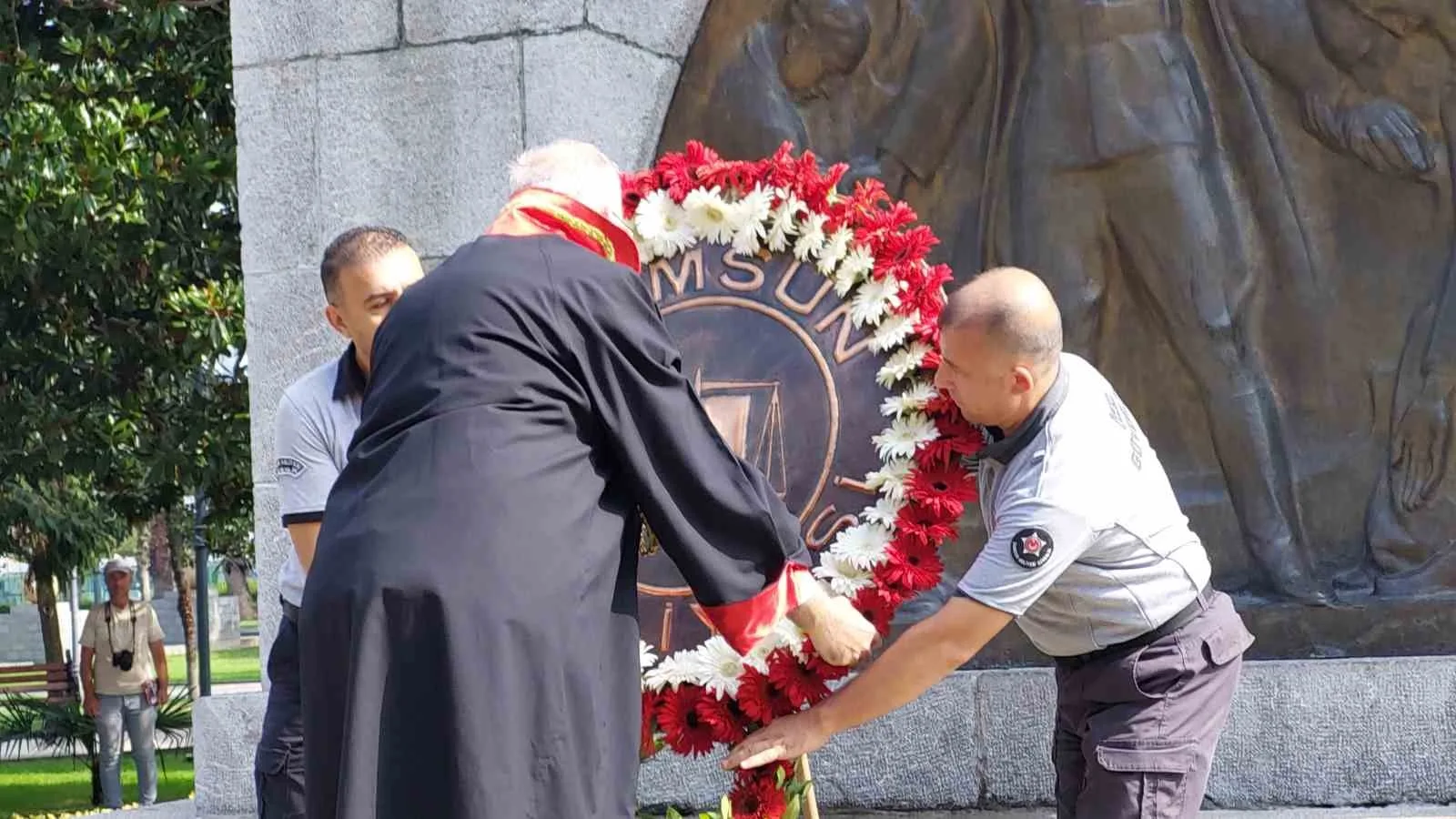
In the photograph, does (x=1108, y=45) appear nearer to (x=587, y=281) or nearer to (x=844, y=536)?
(x=844, y=536)

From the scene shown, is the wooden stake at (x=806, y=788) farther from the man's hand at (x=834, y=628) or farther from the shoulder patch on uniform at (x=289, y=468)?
the shoulder patch on uniform at (x=289, y=468)

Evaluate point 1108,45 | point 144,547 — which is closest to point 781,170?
point 1108,45

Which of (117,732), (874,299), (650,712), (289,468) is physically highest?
(874,299)

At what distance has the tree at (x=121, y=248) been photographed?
9984 millimetres

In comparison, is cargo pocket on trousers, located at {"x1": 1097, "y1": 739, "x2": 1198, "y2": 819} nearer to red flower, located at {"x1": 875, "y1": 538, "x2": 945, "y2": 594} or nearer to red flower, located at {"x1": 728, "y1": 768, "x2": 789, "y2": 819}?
red flower, located at {"x1": 875, "y1": 538, "x2": 945, "y2": 594}

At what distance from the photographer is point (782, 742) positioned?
11.6 feet

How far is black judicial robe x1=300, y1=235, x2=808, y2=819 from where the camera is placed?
3.04 meters

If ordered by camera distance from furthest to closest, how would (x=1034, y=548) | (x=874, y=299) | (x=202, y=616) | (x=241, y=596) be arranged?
(x=241, y=596)
(x=202, y=616)
(x=874, y=299)
(x=1034, y=548)

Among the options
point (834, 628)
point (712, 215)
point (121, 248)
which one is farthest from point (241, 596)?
point (834, 628)

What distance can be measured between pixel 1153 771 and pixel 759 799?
2.61 ft

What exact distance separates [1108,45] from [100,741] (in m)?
10.7

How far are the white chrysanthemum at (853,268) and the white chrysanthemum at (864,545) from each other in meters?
0.51

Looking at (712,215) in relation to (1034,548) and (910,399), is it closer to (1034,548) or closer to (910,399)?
(910,399)

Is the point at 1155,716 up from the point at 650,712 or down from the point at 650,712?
up
